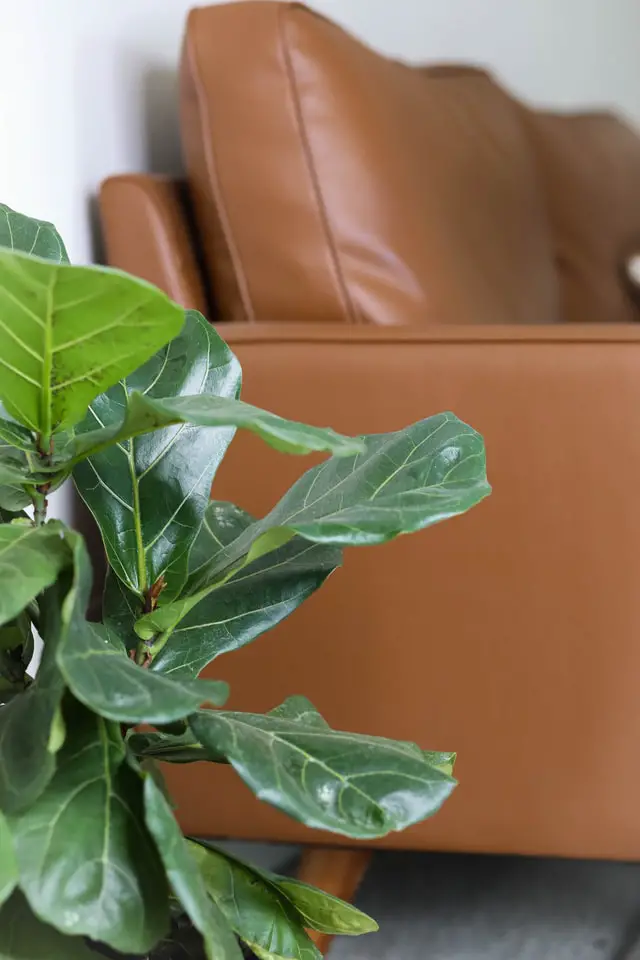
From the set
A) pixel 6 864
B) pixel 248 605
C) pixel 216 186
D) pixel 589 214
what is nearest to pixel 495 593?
pixel 248 605

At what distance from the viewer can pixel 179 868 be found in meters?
0.34

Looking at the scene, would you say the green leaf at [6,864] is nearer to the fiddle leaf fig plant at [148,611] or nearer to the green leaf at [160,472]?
the fiddle leaf fig plant at [148,611]

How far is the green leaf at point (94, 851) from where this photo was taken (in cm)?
34

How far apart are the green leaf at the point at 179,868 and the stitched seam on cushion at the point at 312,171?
0.68m

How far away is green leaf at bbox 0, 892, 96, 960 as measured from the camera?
0.39 m

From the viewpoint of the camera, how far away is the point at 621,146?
6.42ft

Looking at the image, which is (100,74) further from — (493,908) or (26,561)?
(493,908)

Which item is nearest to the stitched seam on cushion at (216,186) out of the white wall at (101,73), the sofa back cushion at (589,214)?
the white wall at (101,73)

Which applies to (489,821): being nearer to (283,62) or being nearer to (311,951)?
(311,951)

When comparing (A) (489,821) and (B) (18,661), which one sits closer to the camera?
(B) (18,661)

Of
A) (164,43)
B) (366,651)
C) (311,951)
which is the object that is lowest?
(366,651)

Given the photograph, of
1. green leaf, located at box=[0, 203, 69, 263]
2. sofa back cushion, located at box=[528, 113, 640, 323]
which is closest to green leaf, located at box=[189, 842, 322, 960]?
green leaf, located at box=[0, 203, 69, 263]

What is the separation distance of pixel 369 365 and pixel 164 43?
27.0 inches

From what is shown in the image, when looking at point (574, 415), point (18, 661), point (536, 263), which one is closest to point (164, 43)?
point (536, 263)
